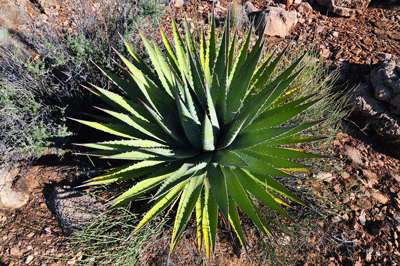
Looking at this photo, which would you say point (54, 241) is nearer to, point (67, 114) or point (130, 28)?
point (67, 114)

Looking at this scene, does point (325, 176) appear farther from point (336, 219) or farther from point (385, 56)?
point (385, 56)

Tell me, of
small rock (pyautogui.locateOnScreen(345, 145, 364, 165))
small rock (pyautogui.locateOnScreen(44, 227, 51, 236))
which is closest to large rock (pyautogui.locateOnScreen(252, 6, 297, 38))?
small rock (pyautogui.locateOnScreen(345, 145, 364, 165))

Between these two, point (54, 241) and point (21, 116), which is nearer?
point (54, 241)

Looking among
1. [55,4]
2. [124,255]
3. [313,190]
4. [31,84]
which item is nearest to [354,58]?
[313,190]

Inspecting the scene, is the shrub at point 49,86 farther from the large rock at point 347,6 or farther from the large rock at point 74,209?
the large rock at point 347,6

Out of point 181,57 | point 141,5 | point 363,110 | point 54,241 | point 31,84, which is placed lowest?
point 54,241

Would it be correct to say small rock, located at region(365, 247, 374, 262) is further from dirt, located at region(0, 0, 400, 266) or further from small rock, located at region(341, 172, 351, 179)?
small rock, located at region(341, 172, 351, 179)

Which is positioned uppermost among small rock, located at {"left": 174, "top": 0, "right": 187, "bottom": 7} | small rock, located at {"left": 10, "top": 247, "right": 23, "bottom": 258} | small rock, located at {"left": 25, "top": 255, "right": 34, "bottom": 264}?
small rock, located at {"left": 174, "top": 0, "right": 187, "bottom": 7}
